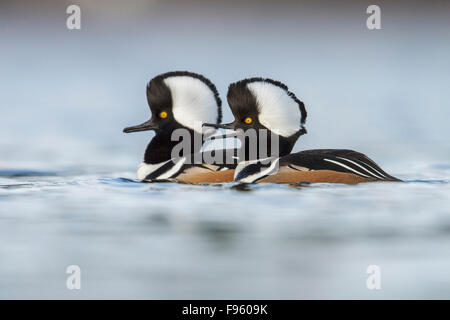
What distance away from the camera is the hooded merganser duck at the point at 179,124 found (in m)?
7.45

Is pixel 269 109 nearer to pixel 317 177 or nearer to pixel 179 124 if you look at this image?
pixel 317 177

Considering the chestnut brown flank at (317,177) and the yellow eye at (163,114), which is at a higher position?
the yellow eye at (163,114)

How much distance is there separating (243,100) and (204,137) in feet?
2.54

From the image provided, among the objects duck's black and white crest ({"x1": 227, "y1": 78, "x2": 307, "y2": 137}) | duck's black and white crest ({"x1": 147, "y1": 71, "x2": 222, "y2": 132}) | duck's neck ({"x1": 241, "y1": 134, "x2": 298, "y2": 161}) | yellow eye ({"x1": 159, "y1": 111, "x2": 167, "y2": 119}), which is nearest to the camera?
duck's black and white crest ({"x1": 227, "y1": 78, "x2": 307, "y2": 137})

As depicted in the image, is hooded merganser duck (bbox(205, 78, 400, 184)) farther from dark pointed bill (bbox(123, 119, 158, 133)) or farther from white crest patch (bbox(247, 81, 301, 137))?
dark pointed bill (bbox(123, 119, 158, 133))

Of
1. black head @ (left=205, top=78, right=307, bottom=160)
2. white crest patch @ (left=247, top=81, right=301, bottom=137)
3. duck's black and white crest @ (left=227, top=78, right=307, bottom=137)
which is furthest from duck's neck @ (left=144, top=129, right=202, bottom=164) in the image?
white crest patch @ (left=247, top=81, right=301, bottom=137)

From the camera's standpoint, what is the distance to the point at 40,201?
6625mm

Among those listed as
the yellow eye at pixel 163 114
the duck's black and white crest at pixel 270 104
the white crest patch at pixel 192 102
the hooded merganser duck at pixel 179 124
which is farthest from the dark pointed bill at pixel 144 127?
the duck's black and white crest at pixel 270 104

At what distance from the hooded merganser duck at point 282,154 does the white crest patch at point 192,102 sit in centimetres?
27

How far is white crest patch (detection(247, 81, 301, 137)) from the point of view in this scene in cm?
710

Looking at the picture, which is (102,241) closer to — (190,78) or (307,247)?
(307,247)

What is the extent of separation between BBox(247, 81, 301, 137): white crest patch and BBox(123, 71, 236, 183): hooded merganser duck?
1.90 ft

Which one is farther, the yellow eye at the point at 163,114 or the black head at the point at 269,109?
the yellow eye at the point at 163,114

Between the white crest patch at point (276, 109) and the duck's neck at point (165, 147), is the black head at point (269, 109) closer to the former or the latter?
the white crest patch at point (276, 109)
